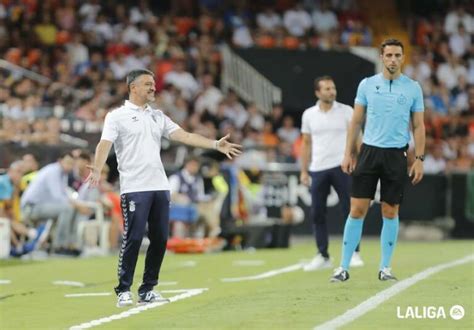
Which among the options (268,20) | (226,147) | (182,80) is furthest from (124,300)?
(268,20)

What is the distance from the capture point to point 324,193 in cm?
1533

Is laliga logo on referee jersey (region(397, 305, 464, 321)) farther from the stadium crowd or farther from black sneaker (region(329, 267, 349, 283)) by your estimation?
the stadium crowd

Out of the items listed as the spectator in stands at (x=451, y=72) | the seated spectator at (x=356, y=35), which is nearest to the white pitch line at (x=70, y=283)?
the seated spectator at (x=356, y=35)

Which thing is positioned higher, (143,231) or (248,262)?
(143,231)

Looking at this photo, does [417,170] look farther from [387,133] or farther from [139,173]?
[139,173]

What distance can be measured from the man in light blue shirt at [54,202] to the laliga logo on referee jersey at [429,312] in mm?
10001

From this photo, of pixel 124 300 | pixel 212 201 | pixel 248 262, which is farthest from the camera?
pixel 212 201

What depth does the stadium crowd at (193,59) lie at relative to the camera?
993 inches

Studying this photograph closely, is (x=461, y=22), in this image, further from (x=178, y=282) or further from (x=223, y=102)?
(x=178, y=282)

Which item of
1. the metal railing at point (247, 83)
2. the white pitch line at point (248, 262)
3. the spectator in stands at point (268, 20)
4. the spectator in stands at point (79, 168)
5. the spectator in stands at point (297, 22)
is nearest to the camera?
the white pitch line at point (248, 262)

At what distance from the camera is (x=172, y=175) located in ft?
73.2

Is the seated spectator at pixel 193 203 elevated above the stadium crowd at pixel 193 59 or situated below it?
below

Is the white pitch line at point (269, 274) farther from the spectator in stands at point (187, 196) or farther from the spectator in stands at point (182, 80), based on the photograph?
the spectator in stands at point (182, 80)

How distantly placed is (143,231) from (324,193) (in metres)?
4.59
